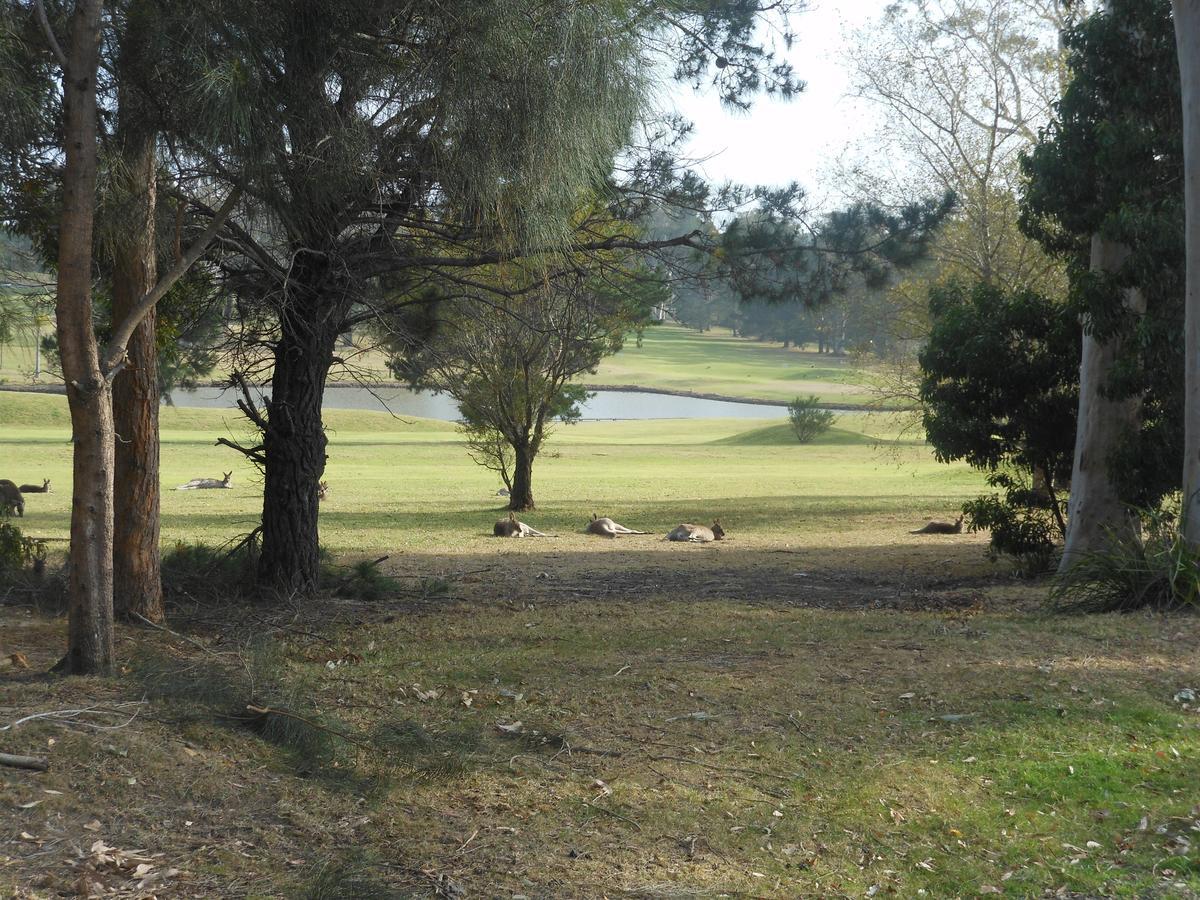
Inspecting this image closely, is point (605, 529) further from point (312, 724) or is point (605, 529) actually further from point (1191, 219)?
point (312, 724)

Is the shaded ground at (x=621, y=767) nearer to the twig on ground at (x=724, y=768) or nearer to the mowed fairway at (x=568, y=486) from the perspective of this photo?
the twig on ground at (x=724, y=768)

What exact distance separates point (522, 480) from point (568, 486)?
279 inches

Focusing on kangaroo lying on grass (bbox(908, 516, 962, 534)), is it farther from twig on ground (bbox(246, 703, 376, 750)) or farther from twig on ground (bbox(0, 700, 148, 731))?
twig on ground (bbox(0, 700, 148, 731))

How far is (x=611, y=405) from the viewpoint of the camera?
80125mm

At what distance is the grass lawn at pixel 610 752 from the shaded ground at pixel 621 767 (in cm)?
2

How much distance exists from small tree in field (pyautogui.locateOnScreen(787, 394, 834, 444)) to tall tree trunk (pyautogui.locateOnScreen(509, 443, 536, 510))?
2639cm

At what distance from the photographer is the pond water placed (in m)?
67.2

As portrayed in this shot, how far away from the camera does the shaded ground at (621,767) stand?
14.1 feet

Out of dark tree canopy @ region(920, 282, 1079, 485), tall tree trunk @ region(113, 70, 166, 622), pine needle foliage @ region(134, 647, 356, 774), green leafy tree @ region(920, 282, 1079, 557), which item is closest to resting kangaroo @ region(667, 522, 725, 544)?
green leafy tree @ region(920, 282, 1079, 557)

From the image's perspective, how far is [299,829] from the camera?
454 centimetres

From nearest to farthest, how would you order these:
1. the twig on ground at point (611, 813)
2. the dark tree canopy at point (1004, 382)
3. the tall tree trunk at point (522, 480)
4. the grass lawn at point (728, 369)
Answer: the twig on ground at point (611, 813) < the dark tree canopy at point (1004, 382) < the tall tree trunk at point (522, 480) < the grass lawn at point (728, 369)

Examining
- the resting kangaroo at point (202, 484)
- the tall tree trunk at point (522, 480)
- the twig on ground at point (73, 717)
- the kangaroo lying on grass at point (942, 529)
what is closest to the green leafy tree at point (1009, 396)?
Answer: the kangaroo lying on grass at point (942, 529)

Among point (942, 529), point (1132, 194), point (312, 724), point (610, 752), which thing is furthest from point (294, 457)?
point (942, 529)

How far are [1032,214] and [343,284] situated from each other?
8.06 m
